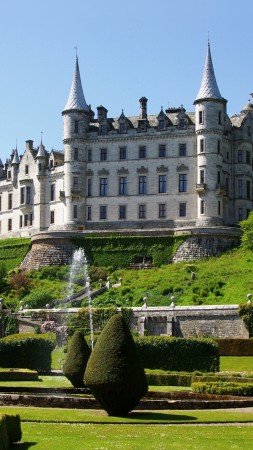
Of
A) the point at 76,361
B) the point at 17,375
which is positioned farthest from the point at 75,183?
the point at 76,361

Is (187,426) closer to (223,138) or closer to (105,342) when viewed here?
A: (105,342)

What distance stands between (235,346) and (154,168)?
3773 cm

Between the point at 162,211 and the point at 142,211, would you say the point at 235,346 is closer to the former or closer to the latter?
the point at 162,211

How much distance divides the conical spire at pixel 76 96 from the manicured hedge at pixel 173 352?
46986 mm

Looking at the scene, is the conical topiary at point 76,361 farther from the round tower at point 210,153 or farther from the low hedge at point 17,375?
the round tower at point 210,153

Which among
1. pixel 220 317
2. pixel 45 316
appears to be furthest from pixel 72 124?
pixel 220 317

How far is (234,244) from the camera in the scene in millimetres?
79875

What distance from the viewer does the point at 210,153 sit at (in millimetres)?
82688

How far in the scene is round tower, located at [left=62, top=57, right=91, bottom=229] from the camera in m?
86.3

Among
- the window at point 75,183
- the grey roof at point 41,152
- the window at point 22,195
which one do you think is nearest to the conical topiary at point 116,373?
the window at point 75,183

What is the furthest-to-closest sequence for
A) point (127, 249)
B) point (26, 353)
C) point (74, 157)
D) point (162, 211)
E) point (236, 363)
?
point (74, 157), point (162, 211), point (127, 249), point (236, 363), point (26, 353)

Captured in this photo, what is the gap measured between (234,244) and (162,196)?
29.6 feet

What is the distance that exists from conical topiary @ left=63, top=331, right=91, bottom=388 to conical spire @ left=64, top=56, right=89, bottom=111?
185 feet

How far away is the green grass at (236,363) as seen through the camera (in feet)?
148
